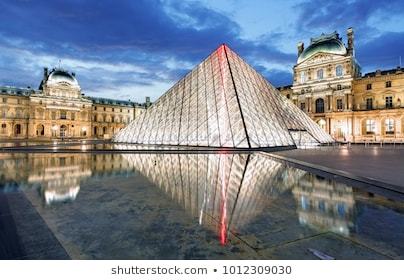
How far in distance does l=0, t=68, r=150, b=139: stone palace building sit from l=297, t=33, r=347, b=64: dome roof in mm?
46857

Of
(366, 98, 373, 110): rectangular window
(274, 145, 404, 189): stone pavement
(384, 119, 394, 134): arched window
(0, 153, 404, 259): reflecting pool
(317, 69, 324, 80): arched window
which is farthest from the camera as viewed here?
(317, 69, 324, 80): arched window

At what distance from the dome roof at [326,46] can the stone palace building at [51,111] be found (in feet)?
154

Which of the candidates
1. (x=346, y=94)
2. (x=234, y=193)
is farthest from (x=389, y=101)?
(x=234, y=193)

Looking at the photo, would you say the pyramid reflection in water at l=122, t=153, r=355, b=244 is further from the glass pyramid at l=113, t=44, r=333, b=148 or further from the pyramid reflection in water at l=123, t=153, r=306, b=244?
the glass pyramid at l=113, t=44, r=333, b=148

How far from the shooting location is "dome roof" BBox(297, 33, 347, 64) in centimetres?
4141

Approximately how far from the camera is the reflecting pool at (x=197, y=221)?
2508 millimetres

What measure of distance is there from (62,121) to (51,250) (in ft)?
214

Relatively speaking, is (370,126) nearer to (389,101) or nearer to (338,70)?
(389,101)

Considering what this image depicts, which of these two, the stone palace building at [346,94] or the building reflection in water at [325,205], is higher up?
the stone palace building at [346,94]

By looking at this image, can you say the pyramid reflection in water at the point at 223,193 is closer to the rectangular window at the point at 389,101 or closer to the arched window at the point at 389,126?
the arched window at the point at 389,126

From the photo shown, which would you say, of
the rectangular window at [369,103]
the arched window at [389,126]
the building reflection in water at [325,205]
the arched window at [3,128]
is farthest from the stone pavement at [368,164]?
the arched window at [3,128]

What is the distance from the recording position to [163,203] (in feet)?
13.8

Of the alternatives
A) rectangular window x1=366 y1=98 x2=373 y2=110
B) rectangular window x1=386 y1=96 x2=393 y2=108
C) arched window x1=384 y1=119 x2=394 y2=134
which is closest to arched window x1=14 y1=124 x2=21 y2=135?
rectangular window x1=366 y1=98 x2=373 y2=110
